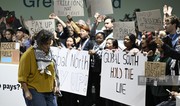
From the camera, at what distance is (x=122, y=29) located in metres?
5.96

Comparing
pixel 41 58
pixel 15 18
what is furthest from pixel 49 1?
pixel 41 58

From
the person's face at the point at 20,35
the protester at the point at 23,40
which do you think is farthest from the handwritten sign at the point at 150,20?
the person's face at the point at 20,35

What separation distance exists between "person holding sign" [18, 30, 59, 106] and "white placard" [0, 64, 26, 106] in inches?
67.0

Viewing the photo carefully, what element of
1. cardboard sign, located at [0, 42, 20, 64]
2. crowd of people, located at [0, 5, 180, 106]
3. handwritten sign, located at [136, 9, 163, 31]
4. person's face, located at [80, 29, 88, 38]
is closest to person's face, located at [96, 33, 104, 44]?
crowd of people, located at [0, 5, 180, 106]

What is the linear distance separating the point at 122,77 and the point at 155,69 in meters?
0.78

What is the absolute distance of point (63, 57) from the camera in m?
6.55

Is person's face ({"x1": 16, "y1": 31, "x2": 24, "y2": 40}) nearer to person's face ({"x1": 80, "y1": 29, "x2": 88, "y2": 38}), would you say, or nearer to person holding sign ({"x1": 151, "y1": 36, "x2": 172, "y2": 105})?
person's face ({"x1": 80, "y1": 29, "x2": 88, "y2": 38})

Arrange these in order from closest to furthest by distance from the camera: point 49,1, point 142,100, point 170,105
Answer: point 170,105 < point 142,100 < point 49,1

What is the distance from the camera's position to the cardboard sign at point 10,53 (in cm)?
670

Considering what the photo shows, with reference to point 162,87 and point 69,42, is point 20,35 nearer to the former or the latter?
point 69,42

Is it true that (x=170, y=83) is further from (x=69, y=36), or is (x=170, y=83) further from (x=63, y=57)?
(x=69, y=36)

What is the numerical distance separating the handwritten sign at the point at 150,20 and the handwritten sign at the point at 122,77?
481mm

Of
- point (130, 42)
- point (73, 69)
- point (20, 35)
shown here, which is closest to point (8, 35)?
point (20, 35)

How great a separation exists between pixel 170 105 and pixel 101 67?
72.8 inches
